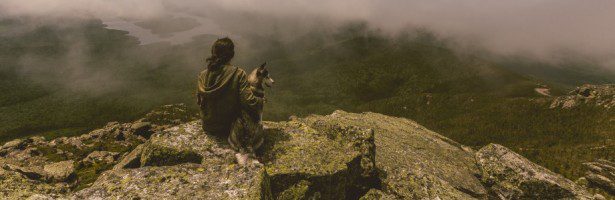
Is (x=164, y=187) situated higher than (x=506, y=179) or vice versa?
(x=164, y=187)

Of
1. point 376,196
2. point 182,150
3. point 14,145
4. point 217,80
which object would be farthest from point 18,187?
point 14,145

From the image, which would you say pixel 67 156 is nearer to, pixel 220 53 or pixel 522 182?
pixel 220 53

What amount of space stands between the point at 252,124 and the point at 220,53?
3018 mm

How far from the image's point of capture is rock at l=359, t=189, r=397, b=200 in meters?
15.8

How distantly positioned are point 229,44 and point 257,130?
351 centimetres

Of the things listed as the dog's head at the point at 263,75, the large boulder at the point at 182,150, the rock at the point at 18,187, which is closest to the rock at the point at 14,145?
the rock at the point at 18,187

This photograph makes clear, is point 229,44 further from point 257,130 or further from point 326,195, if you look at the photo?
point 326,195

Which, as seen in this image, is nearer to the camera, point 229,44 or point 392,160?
point 229,44

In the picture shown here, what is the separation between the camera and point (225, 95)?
46.4ft

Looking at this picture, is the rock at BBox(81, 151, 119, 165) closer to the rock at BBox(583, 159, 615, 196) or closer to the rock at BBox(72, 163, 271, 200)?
the rock at BBox(72, 163, 271, 200)

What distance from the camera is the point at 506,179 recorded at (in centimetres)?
2048

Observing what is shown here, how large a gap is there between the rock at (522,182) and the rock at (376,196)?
312 inches

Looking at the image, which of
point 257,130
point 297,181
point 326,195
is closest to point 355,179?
point 326,195

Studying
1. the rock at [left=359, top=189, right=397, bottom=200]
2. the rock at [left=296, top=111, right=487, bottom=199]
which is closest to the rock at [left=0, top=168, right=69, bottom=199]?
the rock at [left=359, top=189, right=397, bottom=200]
